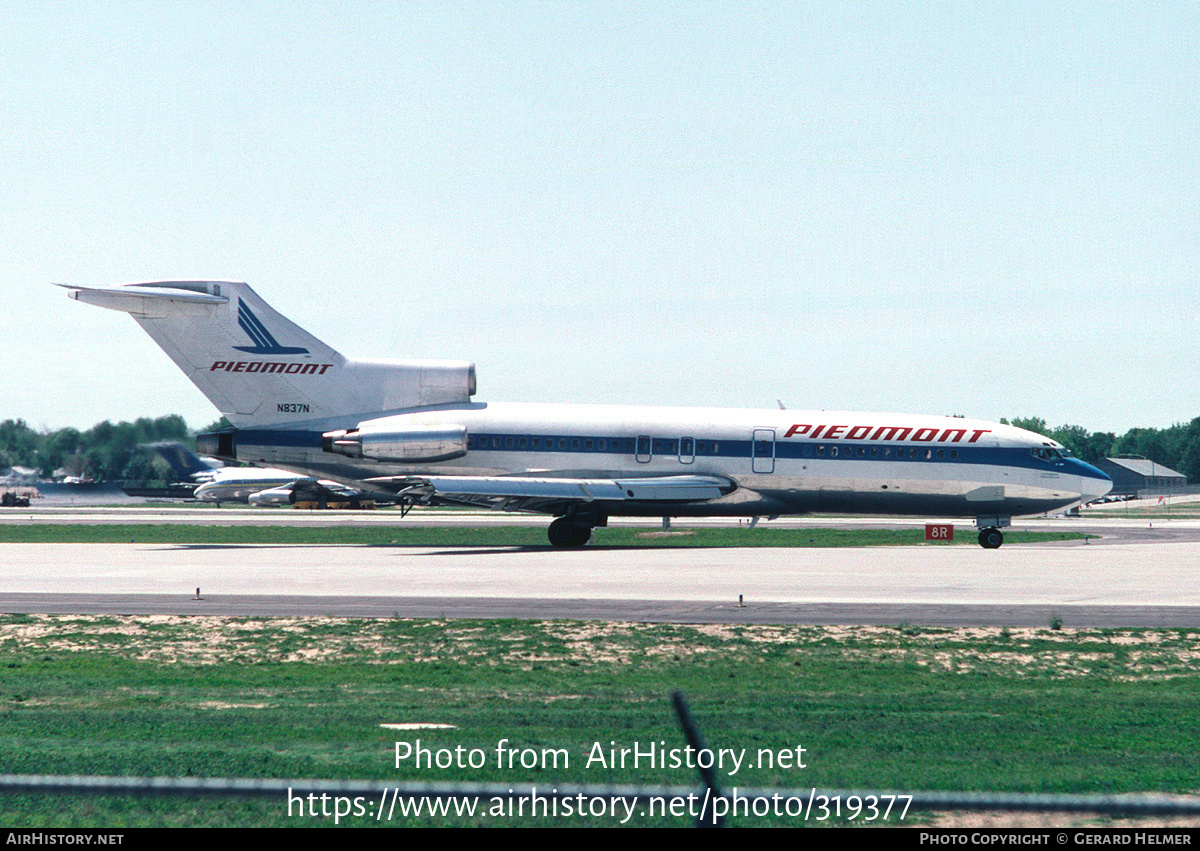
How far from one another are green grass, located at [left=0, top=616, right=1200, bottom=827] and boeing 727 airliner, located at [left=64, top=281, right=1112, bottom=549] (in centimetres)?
2072

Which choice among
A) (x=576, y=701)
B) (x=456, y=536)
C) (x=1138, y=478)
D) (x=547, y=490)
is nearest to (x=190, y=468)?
(x=456, y=536)

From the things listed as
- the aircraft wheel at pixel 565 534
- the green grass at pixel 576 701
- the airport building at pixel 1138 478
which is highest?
the airport building at pixel 1138 478

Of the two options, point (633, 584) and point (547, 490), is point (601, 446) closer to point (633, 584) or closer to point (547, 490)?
point (547, 490)

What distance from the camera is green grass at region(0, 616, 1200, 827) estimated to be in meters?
9.17

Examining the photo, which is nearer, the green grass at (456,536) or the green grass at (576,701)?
the green grass at (576,701)

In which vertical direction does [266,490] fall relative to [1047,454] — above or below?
below

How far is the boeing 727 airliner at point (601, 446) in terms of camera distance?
3869cm

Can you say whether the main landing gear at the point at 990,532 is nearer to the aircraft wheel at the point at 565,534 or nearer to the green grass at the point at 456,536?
the green grass at the point at 456,536

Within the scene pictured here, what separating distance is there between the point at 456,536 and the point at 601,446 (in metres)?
8.08

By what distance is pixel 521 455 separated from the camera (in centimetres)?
3906

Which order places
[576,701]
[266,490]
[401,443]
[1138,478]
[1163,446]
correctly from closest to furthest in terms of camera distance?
[576,701] → [401,443] → [266,490] → [1138,478] → [1163,446]

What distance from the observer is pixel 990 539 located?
3794 centimetres

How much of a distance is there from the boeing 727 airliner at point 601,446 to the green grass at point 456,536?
5.27ft

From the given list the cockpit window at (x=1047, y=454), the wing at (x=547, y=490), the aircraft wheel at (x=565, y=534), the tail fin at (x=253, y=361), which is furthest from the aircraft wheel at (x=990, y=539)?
the tail fin at (x=253, y=361)
